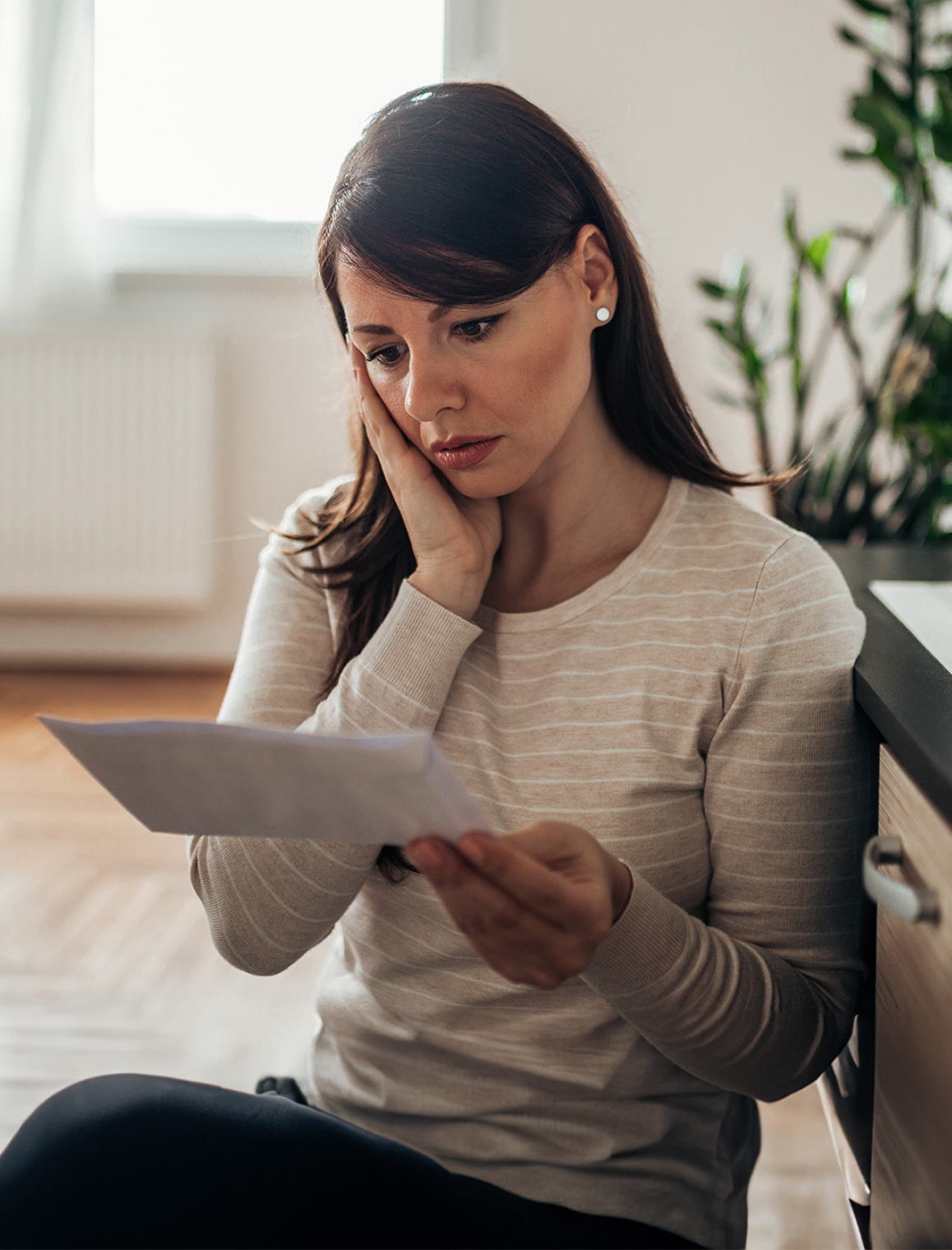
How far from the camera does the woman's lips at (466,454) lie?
0.84 m

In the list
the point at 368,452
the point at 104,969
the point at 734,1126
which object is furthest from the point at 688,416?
the point at 104,969

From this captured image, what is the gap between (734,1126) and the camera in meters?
0.87

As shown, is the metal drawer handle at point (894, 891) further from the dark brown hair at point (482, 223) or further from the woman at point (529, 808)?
the dark brown hair at point (482, 223)

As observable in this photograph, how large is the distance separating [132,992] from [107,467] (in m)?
1.78

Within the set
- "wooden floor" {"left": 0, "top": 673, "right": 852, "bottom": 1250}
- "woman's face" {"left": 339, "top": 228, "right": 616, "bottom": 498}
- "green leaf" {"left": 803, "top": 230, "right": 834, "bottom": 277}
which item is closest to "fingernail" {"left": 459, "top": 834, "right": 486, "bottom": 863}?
"woman's face" {"left": 339, "top": 228, "right": 616, "bottom": 498}

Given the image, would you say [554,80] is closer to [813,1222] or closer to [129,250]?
[129,250]

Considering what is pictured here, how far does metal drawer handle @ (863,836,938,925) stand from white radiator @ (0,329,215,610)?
267cm

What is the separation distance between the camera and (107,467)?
3154mm

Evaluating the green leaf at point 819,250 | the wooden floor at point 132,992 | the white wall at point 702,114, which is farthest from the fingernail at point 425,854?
the white wall at point 702,114

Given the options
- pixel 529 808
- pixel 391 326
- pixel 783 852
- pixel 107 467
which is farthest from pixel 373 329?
pixel 107 467

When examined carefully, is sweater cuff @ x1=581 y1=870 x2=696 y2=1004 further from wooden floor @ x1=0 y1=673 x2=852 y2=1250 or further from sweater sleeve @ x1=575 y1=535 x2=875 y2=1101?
wooden floor @ x1=0 y1=673 x2=852 y2=1250

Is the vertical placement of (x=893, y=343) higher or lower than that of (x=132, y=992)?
higher

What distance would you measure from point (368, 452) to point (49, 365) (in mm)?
2433

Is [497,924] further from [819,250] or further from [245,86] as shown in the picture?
[245,86]
